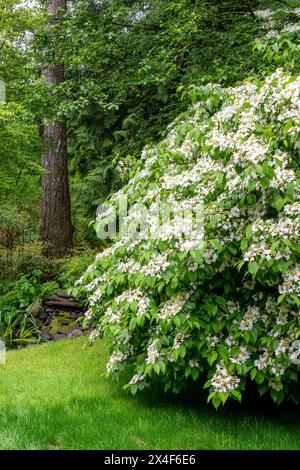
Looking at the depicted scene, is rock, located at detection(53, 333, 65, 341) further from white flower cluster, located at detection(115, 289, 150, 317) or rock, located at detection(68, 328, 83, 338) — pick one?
white flower cluster, located at detection(115, 289, 150, 317)

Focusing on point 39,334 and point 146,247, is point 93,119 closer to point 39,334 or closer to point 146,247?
point 39,334

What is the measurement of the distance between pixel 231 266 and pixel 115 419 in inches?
56.7

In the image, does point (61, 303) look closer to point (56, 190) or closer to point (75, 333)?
point (75, 333)

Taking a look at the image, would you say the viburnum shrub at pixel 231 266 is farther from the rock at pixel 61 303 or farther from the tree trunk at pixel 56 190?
the tree trunk at pixel 56 190

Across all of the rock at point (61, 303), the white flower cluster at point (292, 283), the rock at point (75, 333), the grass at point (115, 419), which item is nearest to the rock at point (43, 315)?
the rock at point (61, 303)

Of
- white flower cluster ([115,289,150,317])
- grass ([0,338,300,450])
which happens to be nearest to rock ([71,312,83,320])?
grass ([0,338,300,450])

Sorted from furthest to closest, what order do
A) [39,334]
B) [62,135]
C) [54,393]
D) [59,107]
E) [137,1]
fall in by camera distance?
[62,135] < [137,1] < [39,334] < [59,107] < [54,393]

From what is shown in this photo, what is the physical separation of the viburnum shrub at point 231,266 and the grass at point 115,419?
0.29 m

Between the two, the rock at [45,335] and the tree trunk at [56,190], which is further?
the tree trunk at [56,190]

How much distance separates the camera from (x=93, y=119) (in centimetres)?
1127

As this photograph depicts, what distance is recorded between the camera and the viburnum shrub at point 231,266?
310cm

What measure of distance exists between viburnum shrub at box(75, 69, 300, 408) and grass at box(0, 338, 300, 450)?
29 centimetres
